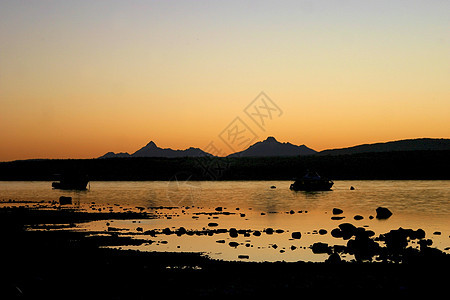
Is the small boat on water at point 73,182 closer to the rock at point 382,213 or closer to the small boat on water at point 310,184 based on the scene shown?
the small boat on water at point 310,184

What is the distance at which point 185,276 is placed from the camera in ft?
74.0

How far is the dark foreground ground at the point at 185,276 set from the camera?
19.2 m

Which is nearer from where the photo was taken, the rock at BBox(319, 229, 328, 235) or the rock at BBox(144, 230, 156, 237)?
the rock at BBox(144, 230, 156, 237)

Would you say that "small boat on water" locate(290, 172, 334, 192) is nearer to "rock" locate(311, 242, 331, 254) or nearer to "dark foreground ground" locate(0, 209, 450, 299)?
"rock" locate(311, 242, 331, 254)

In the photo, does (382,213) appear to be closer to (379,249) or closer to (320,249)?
(379,249)

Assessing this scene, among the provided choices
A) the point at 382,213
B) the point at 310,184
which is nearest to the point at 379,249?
the point at 382,213

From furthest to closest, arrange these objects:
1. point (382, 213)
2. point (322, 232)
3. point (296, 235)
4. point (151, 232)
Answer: point (382, 213), point (322, 232), point (151, 232), point (296, 235)

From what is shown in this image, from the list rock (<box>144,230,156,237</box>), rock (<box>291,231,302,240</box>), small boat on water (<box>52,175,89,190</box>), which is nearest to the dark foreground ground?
rock (<box>144,230,156,237</box>)

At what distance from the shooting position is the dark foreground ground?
1922 cm

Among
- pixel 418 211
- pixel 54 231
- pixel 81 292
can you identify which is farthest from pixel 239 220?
pixel 81 292

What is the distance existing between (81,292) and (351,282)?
919 cm

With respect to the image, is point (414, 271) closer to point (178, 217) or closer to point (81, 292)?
point (81, 292)

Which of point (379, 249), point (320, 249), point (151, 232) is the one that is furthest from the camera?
point (151, 232)

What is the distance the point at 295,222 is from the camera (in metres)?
47.4
